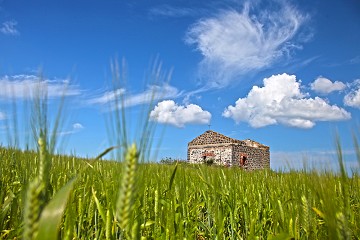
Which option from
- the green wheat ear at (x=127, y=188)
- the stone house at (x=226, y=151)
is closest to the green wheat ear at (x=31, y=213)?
the green wheat ear at (x=127, y=188)

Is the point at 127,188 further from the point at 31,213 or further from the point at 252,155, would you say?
the point at 252,155

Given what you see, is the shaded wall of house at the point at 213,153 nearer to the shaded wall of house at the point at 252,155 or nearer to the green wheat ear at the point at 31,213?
the shaded wall of house at the point at 252,155

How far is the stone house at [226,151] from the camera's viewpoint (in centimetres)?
3041

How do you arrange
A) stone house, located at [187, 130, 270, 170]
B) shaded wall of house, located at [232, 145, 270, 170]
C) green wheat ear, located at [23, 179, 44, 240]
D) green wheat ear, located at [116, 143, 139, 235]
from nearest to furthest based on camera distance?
green wheat ear, located at [23, 179, 44, 240]
green wheat ear, located at [116, 143, 139, 235]
stone house, located at [187, 130, 270, 170]
shaded wall of house, located at [232, 145, 270, 170]

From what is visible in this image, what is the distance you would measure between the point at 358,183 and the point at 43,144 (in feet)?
10.9

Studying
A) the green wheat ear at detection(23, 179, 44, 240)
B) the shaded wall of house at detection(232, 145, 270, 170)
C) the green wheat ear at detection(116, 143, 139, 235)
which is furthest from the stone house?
the green wheat ear at detection(23, 179, 44, 240)

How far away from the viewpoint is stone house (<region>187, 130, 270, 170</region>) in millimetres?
30406

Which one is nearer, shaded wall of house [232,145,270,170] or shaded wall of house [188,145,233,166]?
shaded wall of house [188,145,233,166]

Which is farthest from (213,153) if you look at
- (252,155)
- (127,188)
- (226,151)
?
(127,188)

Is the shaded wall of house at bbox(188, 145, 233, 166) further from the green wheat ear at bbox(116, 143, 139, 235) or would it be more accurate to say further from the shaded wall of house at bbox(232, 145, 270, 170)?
the green wheat ear at bbox(116, 143, 139, 235)

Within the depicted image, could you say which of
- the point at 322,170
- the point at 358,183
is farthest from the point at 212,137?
the point at 322,170

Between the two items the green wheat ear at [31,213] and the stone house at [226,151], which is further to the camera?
the stone house at [226,151]

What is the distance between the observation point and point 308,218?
1536mm

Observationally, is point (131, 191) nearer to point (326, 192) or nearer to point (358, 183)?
point (326, 192)
